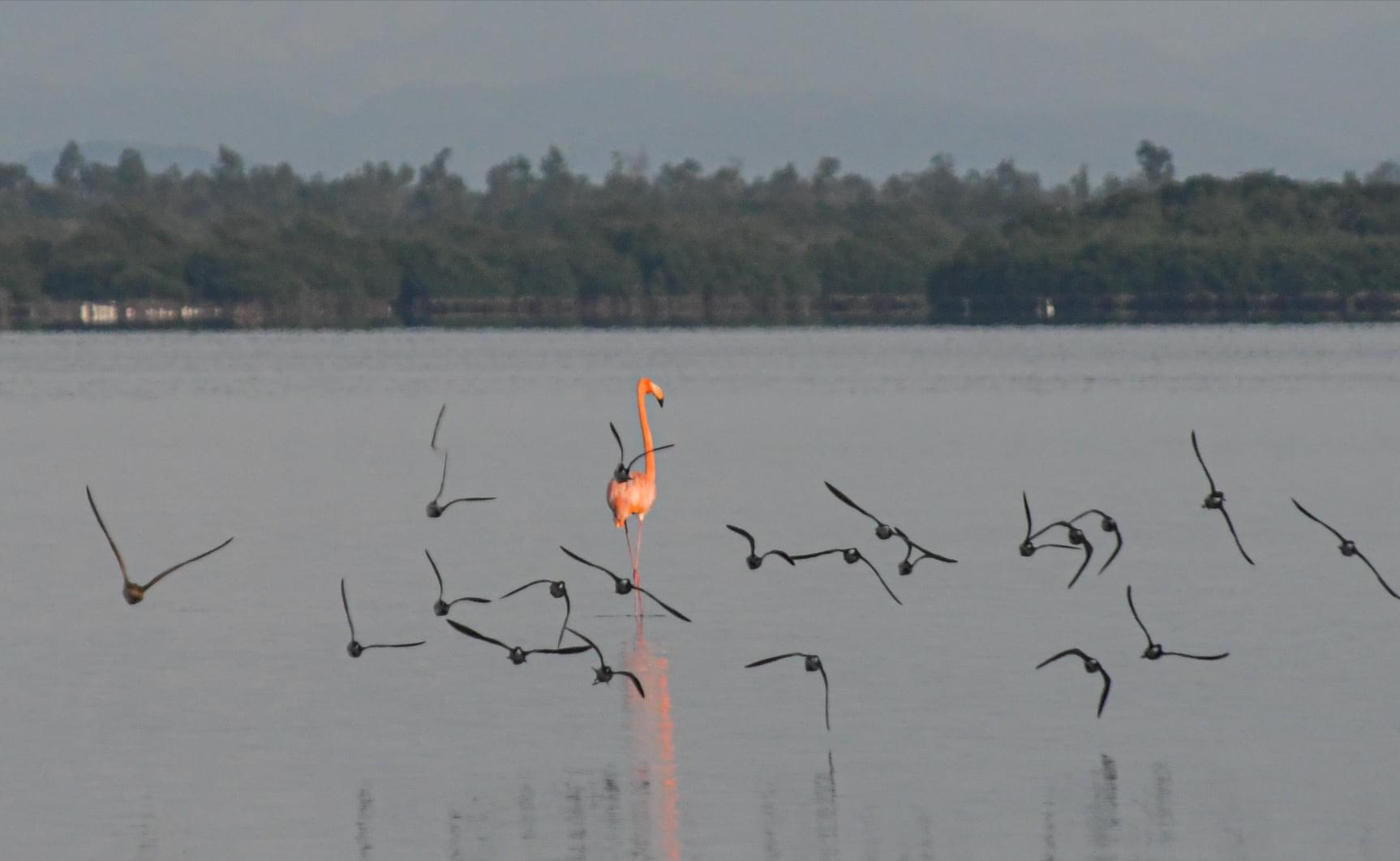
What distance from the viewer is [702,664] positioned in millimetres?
14828

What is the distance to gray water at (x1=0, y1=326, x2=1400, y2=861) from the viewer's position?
1085 cm

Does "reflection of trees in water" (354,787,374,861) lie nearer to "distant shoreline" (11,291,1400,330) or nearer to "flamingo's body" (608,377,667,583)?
"flamingo's body" (608,377,667,583)

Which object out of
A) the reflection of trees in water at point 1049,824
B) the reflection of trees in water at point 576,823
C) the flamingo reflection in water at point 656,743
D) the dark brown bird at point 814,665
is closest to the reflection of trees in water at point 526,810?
the reflection of trees in water at point 576,823

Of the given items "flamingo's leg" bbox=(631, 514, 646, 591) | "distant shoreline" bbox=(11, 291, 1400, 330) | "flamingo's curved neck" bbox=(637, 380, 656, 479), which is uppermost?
"flamingo's curved neck" bbox=(637, 380, 656, 479)

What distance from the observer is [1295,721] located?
12.7m

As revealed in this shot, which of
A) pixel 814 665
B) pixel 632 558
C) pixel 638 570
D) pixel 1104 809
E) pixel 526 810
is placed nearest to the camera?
pixel 1104 809

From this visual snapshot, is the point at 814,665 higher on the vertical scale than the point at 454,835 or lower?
higher

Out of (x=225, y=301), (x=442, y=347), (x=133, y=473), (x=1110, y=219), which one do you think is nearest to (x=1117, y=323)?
(x=1110, y=219)

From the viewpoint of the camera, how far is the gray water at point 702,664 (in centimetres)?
1085

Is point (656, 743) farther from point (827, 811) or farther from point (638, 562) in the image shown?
point (638, 562)

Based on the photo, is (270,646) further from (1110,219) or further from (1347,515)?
(1110,219)

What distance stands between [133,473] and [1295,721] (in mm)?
18975

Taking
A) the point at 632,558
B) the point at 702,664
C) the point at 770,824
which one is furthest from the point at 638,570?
A: the point at 770,824

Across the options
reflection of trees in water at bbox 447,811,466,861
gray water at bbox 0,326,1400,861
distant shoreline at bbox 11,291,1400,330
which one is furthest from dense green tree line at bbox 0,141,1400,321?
reflection of trees in water at bbox 447,811,466,861
